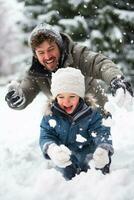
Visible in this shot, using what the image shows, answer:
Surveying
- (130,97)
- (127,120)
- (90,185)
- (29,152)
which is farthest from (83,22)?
(90,185)

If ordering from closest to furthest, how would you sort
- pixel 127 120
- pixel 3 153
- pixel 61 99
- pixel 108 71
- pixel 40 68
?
pixel 61 99 → pixel 108 71 → pixel 40 68 → pixel 3 153 → pixel 127 120

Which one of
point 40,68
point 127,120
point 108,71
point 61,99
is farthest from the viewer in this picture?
point 127,120

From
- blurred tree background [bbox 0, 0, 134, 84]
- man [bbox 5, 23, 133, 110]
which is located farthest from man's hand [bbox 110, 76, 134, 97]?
blurred tree background [bbox 0, 0, 134, 84]

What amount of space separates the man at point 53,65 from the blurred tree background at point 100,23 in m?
3.76

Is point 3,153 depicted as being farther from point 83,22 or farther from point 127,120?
point 83,22

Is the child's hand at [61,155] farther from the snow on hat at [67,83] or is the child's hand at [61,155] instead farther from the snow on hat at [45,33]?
the snow on hat at [45,33]

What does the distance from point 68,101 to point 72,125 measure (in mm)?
202

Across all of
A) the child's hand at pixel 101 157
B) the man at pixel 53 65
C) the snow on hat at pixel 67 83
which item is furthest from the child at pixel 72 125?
the man at pixel 53 65

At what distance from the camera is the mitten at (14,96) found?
15.0 feet

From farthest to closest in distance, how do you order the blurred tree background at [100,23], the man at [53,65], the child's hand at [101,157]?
the blurred tree background at [100,23] → the man at [53,65] → the child's hand at [101,157]

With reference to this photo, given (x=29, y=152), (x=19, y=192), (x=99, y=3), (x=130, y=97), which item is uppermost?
(x=130, y=97)

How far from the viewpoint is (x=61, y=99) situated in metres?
3.84

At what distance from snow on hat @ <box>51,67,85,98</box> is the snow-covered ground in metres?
0.39

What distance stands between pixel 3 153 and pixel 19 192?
4.87ft
